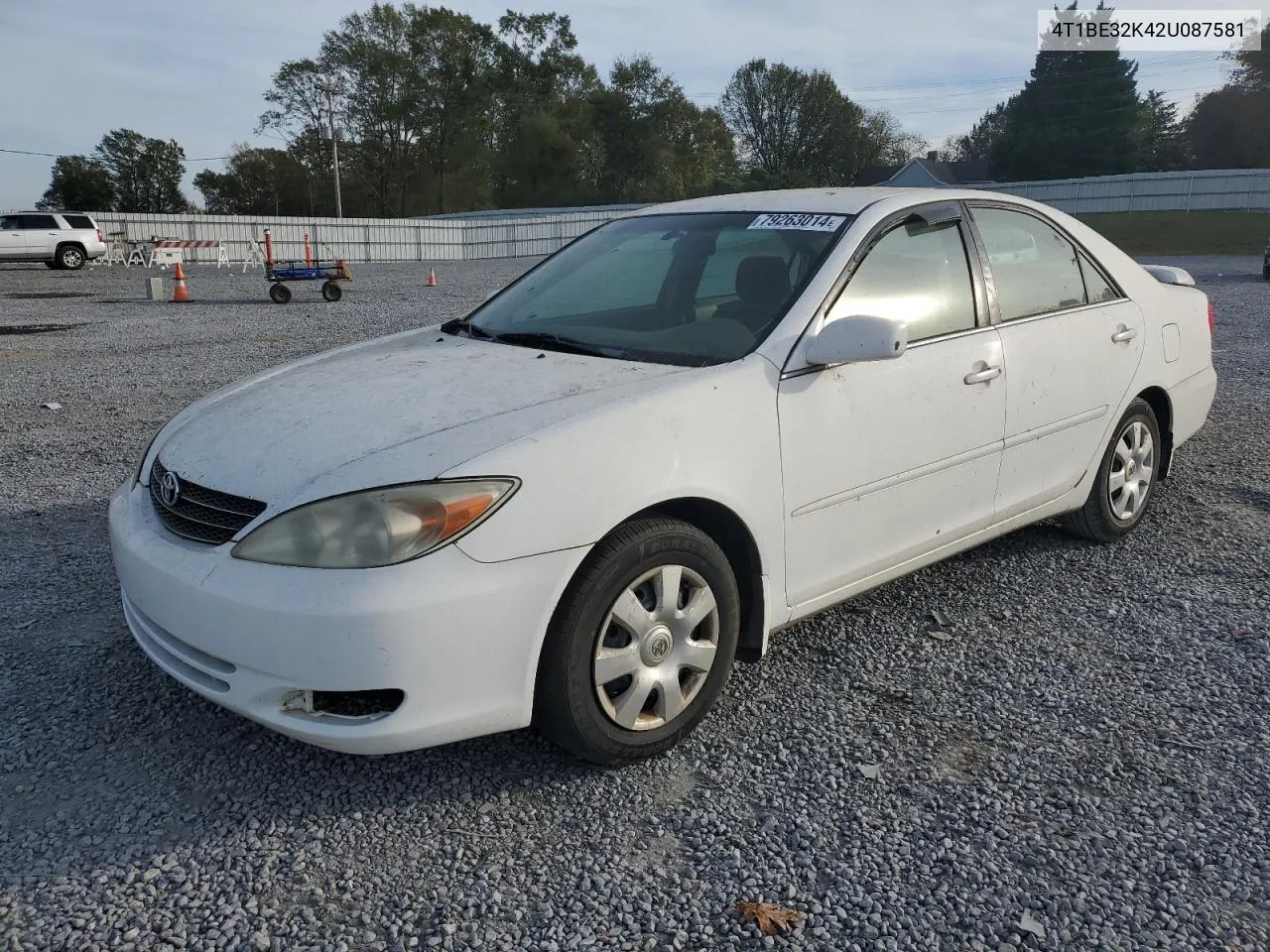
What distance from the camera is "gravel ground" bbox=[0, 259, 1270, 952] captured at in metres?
2.19

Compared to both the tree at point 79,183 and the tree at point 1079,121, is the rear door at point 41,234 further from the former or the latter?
the tree at point 1079,121

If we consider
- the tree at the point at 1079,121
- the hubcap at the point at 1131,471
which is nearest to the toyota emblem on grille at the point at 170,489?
the hubcap at the point at 1131,471

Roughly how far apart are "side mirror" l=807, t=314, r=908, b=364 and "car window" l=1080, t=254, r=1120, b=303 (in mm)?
1759

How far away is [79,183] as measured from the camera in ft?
191

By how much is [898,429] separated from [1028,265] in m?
1.24

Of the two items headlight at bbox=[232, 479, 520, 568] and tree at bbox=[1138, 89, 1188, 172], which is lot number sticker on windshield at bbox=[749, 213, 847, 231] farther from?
tree at bbox=[1138, 89, 1188, 172]

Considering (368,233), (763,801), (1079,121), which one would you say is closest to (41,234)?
(368,233)

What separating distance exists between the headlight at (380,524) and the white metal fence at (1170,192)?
4166 cm

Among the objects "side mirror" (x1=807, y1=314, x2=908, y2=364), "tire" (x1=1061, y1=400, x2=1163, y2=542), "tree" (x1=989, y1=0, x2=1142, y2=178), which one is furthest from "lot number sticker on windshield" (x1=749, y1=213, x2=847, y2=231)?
"tree" (x1=989, y1=0, x2=1142, y2=178)

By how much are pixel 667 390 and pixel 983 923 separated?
151 cm

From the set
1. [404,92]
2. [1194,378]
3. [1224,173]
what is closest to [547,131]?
[404,92]

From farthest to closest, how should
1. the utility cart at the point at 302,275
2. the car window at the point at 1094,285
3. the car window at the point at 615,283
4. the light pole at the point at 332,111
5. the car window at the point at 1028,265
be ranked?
the light pole at the point at 332,111, the utility cart at the point at 302,275, the car window at the point at 1094,285, the car window at the point at 1028,265, the car window at the point at 615,283

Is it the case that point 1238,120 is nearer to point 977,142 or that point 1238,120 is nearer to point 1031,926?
point 977,142

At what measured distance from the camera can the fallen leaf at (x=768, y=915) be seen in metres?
2.16
